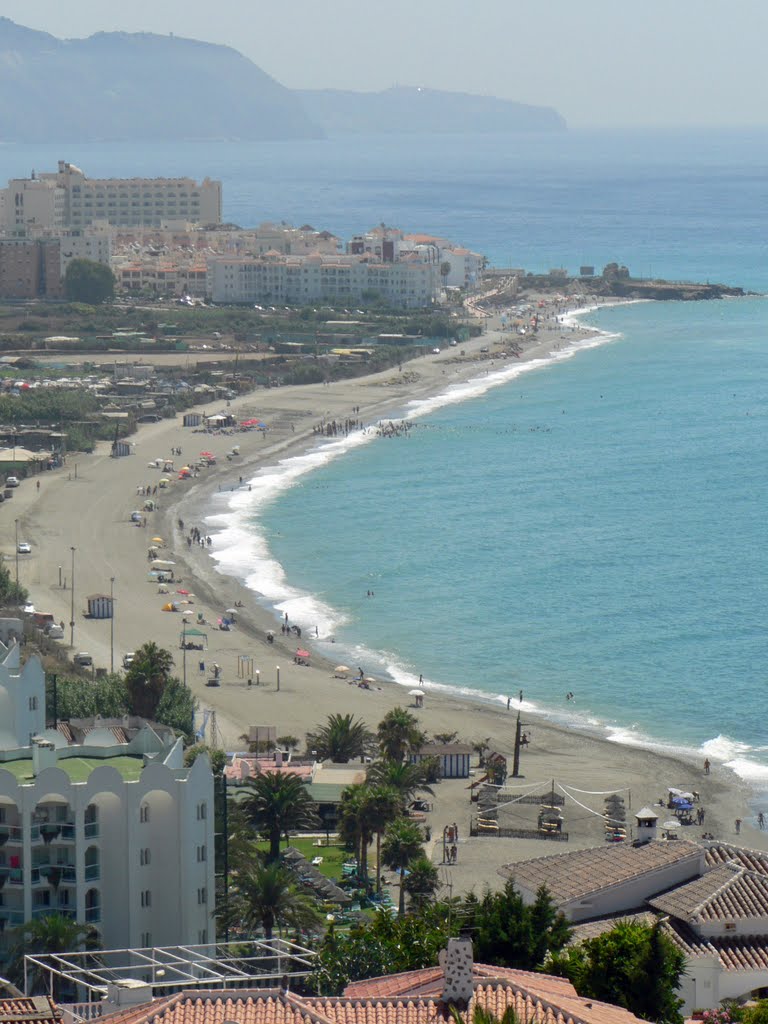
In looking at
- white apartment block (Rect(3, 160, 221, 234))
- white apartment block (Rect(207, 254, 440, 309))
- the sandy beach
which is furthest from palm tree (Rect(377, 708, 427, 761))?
white apartment block (Rect(3, 160, 221, 234))

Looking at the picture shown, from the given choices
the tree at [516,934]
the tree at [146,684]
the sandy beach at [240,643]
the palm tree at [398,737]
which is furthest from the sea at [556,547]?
the tree at [516,934]

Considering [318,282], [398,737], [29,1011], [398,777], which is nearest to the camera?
[29,1011]

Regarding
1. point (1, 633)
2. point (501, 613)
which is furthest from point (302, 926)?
point (501, 613)

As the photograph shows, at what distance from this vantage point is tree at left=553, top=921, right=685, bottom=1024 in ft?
60.3

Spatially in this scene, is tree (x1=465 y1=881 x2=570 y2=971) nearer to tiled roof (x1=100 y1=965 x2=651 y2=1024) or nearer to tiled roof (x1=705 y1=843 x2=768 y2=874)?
tiled roof (x1=705 y1=843 x2=768 y2=874)

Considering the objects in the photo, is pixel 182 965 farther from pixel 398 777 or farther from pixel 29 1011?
pixel 398 777

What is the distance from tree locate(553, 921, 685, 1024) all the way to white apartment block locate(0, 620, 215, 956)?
7.17 meters

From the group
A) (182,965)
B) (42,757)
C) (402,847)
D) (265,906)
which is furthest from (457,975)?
(402,847)

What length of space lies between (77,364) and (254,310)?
2386 cm

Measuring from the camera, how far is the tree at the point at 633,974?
18375 millimetres

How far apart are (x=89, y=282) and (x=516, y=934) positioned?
9968 cm

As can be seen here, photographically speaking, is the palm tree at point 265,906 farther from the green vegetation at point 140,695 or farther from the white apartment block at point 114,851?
the green vegetation at point 140,695

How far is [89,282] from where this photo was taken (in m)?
117

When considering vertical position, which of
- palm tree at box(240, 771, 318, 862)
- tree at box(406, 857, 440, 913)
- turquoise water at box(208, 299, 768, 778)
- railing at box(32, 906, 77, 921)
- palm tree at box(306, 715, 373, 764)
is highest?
railing at box(32, 906, 77, 921)
